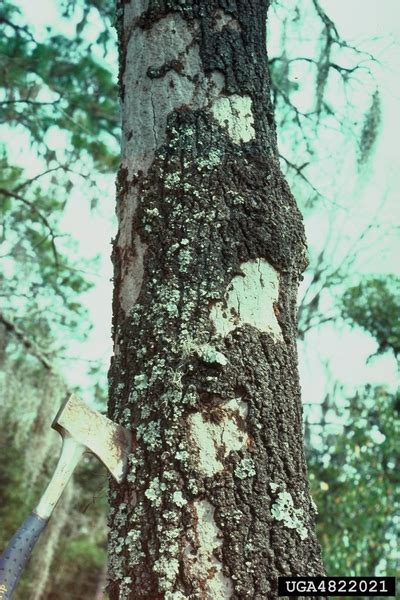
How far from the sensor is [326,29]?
2.45 m

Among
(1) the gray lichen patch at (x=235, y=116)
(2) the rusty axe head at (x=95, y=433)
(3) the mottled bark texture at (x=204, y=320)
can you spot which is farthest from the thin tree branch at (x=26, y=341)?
(2) the rusty axe head at (x=95, y=433)

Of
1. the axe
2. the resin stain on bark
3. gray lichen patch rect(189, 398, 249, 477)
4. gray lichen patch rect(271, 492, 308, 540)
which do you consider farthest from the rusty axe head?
the resin stain on bark

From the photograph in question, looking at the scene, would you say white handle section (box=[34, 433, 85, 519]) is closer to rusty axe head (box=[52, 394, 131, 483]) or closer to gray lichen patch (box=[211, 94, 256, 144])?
rusty axe head (box=[52, 394, 131, 483])

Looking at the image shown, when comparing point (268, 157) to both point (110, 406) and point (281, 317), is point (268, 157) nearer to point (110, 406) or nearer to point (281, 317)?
point (281, 317)

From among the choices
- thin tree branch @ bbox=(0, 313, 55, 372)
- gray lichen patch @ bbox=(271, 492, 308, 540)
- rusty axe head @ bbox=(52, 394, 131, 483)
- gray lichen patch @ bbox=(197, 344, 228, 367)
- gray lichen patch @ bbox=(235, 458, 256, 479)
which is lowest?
gray lichen patch @ bbox=(271, 492, 308, 540)

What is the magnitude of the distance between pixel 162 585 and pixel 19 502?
18.4 feet

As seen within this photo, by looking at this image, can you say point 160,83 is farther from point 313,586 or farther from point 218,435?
point 313,586

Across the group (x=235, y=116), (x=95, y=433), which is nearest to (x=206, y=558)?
(x=95, y=433)

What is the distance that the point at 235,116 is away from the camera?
1.22 meters

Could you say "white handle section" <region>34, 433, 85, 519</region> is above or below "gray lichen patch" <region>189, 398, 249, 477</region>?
below

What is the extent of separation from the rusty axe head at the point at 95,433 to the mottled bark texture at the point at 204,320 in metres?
0.03

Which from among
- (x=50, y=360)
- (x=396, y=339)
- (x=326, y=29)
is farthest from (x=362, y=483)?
(x=326, y=29)

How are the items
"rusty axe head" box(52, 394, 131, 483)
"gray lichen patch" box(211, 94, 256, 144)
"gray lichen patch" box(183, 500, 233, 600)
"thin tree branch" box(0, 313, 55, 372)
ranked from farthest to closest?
"thin tree branch" box(0, 313, 55, 372) → "gray lichen patch" box(211, 94, 256, 144) → "rusty axe head" box(52, 394, 131, 483) → "gray lichen patch" box(183, 500, 233, 600)

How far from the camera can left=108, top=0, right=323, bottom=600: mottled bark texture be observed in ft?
3.04
